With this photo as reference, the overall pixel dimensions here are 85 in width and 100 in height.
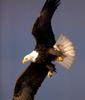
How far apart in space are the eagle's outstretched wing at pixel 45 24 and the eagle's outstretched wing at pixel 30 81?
0.24m

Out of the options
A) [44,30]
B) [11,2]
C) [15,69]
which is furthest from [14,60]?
[44,30]

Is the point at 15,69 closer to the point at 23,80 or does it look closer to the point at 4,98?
the point at 4,98

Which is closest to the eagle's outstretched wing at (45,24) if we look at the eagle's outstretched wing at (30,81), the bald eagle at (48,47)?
the bald eagle at (48,47)

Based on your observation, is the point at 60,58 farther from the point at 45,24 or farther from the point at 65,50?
the point at 45,24

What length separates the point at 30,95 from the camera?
12.3ft

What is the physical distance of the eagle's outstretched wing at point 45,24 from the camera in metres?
3.45

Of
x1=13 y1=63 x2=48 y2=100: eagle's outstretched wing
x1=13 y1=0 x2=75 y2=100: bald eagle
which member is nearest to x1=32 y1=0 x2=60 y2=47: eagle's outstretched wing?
x1=13 y1=0 x2=75 y2=100: bald eagle

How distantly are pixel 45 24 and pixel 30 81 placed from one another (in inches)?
17.6

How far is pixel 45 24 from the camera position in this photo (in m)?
3.46

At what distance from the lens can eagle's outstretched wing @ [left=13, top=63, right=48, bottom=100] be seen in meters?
3.74

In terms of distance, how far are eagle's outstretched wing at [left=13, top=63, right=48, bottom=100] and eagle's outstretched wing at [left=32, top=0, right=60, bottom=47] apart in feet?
0.79

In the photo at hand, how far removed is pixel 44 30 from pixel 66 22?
1.00 metres

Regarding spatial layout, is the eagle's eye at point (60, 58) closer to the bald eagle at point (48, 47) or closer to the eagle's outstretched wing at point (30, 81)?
the bald eagle at point (48, 47)

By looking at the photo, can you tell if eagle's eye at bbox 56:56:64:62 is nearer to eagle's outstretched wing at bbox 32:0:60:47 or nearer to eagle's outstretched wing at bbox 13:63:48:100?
eagle's outstretched wing at bbox 32:0:60:47
